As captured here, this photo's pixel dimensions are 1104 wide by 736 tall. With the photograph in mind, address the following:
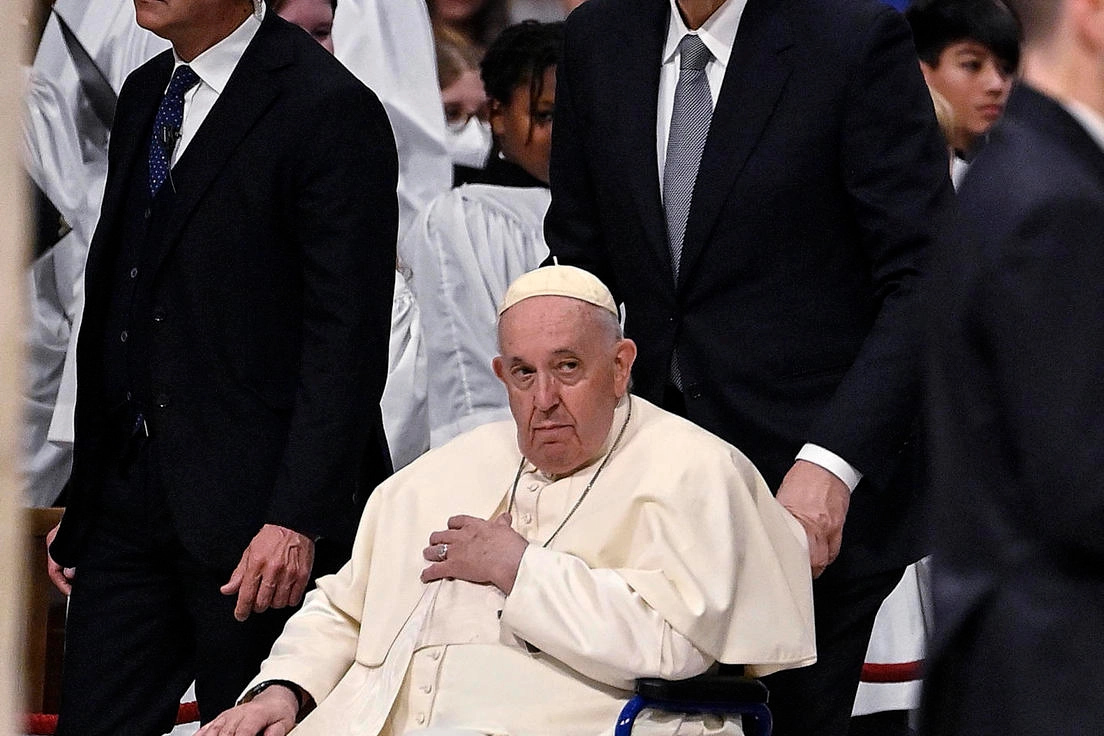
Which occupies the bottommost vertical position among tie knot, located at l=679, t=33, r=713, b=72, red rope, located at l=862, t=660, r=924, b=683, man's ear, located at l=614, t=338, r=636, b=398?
red rope, located at l=862, t=660, r=924, b=683

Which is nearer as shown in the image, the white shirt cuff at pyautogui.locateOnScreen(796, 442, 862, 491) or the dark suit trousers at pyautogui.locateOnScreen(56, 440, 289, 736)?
the white shirt cuff at pyautogui.locateOnScreen(796, 442, 862, 491)

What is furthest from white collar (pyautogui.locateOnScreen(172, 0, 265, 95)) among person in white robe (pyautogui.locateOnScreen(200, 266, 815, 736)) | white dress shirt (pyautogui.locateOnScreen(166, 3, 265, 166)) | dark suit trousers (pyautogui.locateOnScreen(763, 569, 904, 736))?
dark suit trousers (pyautogui.locateOnScreen(763, 569, 904, 736))

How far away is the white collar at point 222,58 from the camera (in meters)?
3.54

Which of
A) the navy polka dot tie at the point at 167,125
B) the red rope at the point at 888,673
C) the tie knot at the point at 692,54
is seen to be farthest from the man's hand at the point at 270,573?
the red rope at the point at 888,673

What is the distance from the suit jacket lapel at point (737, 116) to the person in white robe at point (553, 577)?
234 millimetres

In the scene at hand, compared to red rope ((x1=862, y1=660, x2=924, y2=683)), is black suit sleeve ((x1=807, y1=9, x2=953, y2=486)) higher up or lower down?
higher up

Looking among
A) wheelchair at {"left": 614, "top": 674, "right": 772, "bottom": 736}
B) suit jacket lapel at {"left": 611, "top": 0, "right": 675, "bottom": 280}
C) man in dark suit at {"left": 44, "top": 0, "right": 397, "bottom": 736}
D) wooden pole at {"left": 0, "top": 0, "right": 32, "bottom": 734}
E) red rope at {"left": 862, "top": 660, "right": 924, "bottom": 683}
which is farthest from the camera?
red rope at {"left": 862, "top": 660, "right": 924, "bottom": 683}

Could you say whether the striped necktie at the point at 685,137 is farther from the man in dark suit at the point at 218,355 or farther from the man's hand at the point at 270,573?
the man's hand at the point at 270,573

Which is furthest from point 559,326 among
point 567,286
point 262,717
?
point 262,717

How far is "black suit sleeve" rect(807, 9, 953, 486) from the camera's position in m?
2.93

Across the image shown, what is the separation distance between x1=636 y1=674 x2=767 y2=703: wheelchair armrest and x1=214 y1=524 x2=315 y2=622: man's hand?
2.51 feet

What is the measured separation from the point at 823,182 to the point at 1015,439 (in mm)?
1636

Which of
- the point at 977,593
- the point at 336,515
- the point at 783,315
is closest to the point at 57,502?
the point at 336,515

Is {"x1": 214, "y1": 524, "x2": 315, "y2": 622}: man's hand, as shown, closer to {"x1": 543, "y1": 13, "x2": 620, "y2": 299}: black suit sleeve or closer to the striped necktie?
{"x1": 543, "y1": 13, "x2": 620, "y2": 299}: black suit sleeve
